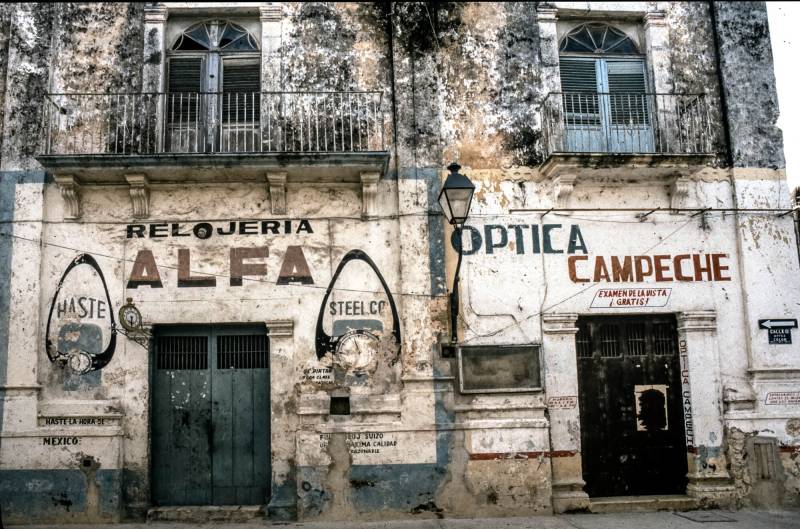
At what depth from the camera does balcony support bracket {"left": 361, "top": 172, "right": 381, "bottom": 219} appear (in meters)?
9.06

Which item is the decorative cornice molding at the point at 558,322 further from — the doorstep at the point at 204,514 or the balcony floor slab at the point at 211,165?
the doorstep at the point at 204,514

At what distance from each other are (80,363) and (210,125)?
3.51m

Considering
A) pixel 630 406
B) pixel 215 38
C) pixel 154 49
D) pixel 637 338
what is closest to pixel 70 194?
pixel 154 49

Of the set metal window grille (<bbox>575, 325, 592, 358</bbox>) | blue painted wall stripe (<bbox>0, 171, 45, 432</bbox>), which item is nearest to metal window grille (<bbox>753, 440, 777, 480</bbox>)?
metal window grille (<bbox>575, 325, 592, 358</bbox>)

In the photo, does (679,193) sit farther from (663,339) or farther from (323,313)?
(323,313)

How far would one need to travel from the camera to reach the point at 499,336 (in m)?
9.07

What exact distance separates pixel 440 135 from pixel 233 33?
3.31 metres

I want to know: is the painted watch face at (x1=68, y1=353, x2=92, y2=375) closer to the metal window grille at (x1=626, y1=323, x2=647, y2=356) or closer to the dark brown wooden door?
the dark brown wooden door

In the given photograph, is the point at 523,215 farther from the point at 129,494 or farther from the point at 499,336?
the point at 129,494

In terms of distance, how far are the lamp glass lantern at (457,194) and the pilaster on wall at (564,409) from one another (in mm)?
1888

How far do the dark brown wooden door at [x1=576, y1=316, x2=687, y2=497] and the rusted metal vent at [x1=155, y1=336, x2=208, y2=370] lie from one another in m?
4.92

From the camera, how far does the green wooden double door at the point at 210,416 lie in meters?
8.88

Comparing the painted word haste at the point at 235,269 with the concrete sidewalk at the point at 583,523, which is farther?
the painted word haste at the point at 235,269

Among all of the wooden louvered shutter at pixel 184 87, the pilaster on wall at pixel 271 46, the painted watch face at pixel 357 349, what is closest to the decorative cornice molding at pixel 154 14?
the wooden louvered shutter at pixel 184 87
